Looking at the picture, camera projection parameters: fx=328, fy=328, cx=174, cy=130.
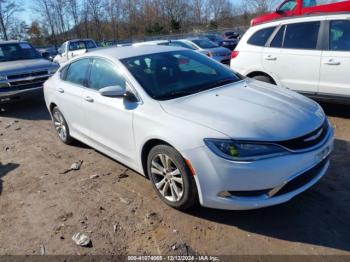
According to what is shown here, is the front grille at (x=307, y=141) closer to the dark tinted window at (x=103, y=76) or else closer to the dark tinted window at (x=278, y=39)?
the dark tinted window at (x=103, y=76)

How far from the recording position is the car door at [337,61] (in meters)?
5.34

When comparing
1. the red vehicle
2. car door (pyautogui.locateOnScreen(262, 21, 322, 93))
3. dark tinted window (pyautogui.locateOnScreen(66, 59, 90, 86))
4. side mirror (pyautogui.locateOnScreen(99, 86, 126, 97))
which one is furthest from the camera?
the red vehicle

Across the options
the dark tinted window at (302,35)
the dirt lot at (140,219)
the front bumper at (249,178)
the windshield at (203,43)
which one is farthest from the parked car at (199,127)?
the windshield at (203,43)

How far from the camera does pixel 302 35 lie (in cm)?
592

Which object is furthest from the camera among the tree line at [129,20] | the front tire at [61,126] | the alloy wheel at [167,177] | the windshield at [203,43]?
the tree line at [129,20]

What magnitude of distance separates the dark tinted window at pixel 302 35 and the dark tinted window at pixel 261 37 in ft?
1.21

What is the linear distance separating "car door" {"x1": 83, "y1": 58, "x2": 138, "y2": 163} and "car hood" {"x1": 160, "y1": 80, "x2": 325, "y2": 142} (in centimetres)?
61

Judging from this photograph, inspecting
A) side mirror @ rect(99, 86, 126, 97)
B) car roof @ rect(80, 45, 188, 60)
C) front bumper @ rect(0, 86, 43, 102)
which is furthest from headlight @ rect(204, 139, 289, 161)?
front bumper @ rect(0, 86, 43, 102)

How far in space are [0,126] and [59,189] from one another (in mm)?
4307

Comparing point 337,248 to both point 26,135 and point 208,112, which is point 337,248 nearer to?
point 208,112

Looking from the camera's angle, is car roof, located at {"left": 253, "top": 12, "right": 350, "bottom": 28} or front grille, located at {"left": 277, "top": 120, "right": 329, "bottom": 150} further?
car roof, located at {"left": 253, "top": 12, "right": 350, "bottom": 28}

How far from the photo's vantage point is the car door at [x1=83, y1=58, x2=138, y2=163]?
378 centimetres

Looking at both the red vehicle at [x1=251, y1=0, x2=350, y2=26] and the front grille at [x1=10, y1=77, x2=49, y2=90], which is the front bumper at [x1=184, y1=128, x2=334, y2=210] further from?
the front grille at [x1=10, y1=77, x2=49, y2=90]

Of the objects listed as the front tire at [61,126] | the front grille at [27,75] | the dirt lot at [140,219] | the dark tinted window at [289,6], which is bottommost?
the dirt lot at [140,219]
